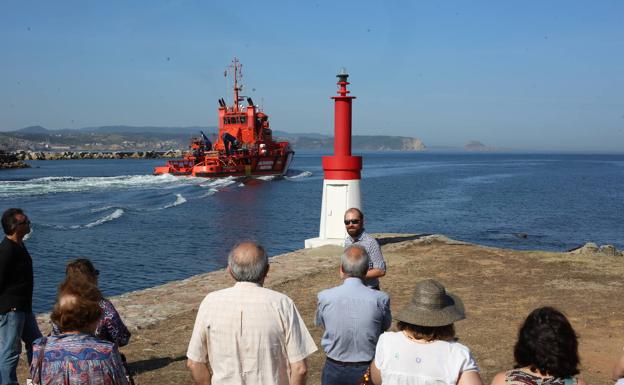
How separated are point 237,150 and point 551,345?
57.3 metres

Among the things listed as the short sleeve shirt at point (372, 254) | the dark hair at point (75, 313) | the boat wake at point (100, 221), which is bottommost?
the boat wake at point (100, 221)

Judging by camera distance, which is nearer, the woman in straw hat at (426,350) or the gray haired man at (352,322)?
the woman in straw hat at (426,350)

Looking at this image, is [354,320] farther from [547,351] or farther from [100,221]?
[100,221]

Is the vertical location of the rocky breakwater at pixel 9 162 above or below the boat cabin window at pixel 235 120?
below

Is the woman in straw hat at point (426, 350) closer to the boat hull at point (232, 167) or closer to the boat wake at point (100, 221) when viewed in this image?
the boat wake at point (100, 221)

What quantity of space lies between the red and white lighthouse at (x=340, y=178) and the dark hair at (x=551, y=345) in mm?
9776

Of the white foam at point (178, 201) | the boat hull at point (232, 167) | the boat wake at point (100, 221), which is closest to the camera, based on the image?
the boat wake at point (100, 221)

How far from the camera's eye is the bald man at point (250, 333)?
3.10m

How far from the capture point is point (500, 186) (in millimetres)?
59188

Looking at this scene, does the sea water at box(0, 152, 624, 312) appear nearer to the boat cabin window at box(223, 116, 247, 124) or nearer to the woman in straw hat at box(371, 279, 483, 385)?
the boat cabin window at box(223, 116, 247, 124)

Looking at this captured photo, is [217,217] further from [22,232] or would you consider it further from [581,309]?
[22,232]

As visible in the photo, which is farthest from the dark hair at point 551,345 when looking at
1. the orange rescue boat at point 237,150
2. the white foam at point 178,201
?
the orange rescue boat at point 237,150

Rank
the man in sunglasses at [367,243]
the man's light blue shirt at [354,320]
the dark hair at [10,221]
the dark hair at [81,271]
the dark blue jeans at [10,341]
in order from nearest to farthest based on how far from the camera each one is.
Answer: the dark hair at [81,271] < the man's light blue shirt at [354,320] < the dark hair at [10,221] < the dark blue jeans at [10,341] < the man in sunglasses at [367,243]

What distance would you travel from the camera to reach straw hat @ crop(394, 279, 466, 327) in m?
3.00
